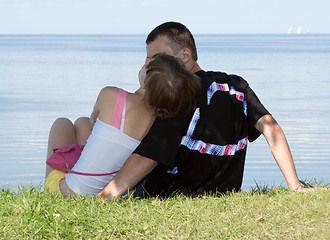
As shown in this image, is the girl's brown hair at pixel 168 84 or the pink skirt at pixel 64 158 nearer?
the girl's brown hair at pixel 168 84

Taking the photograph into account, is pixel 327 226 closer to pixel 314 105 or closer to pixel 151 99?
pixel 151 99

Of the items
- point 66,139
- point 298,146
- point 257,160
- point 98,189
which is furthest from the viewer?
point 298,146

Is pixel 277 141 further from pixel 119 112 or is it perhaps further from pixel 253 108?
pixel 119 112

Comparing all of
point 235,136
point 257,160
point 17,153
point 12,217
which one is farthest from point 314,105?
point 12,217

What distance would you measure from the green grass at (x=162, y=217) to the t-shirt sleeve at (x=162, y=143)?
0.38 m

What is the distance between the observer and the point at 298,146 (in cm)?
1009

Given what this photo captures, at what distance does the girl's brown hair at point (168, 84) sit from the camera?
4.02 m

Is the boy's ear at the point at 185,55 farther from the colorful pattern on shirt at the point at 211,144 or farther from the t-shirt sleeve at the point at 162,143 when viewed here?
the t-shirt sleeve at the point at 162,143

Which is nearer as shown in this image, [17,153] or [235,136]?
[235,136]

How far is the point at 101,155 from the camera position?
416 cm

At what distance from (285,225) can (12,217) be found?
6.05 feet

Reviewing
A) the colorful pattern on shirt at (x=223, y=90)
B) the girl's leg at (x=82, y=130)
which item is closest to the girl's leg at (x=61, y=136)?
the girl's leg at (x=82, y=130)

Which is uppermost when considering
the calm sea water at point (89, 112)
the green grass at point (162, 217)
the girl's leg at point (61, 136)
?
the girl's leg at point (61, 136)

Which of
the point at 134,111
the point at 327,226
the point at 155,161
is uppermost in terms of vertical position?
the point at 134,111
